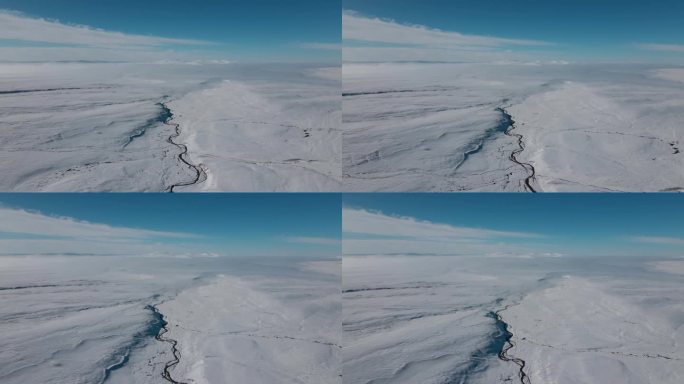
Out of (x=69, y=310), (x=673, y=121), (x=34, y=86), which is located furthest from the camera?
(x=34, y=86)

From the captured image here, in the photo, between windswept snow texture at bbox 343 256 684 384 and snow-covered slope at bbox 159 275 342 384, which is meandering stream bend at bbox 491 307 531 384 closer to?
windswept snow texture at bbox 343 256 684 384

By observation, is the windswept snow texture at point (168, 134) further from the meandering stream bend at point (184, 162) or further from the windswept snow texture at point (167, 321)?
the windswept snow texture at point (167, 321)

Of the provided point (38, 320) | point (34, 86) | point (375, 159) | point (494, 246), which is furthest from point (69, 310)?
point (494, 246)

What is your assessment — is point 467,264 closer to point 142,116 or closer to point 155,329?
point 155,329

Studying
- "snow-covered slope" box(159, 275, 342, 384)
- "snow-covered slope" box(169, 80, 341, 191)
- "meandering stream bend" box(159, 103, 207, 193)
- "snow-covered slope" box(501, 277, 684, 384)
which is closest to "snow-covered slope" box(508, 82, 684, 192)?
"snow-covered slope" box(501, 277, 684, 384)

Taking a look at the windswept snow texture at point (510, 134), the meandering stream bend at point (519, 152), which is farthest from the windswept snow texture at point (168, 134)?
the meandering stream bend at point (519, 152)

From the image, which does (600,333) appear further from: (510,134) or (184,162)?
(184,162)

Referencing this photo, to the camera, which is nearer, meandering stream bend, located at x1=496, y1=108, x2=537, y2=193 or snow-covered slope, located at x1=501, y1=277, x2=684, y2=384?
snow-covered slope, located at x1=501, y1=277, x2=684, y2=384
